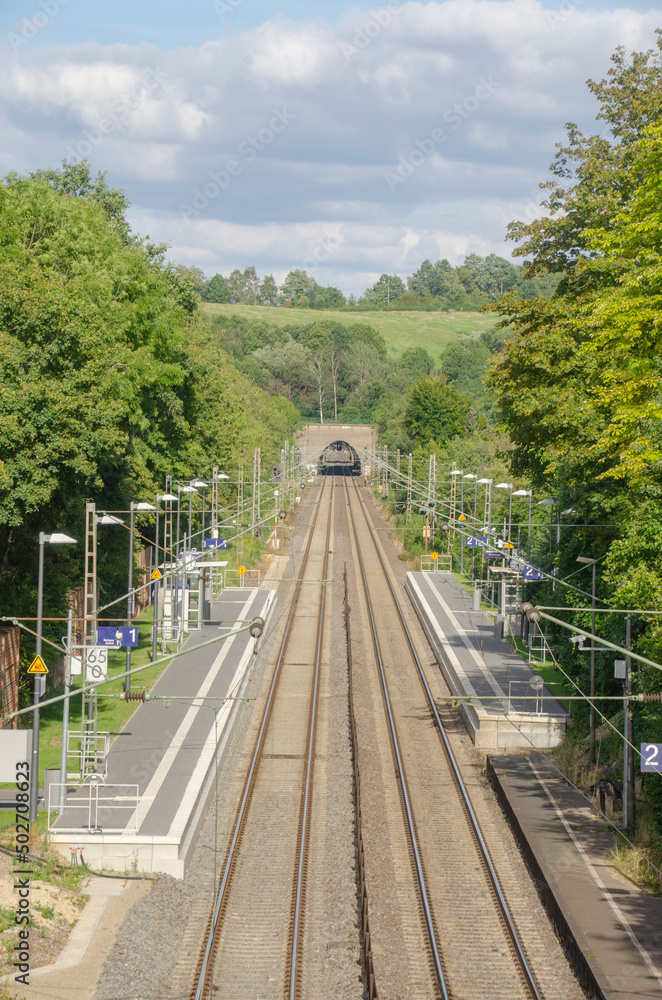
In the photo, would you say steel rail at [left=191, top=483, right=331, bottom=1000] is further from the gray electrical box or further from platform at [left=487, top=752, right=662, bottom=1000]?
platform at [left=487, top=752, right=662, bottom=1000]

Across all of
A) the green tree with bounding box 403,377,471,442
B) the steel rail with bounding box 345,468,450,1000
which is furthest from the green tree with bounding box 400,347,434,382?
the steel rail with bounding box 345,468,450,1000

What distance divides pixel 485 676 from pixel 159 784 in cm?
1143

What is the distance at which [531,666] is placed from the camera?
1130 inches

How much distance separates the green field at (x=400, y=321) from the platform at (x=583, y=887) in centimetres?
14015

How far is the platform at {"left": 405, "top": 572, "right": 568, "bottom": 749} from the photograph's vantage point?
905 inches

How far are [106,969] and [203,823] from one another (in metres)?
Result: 5.42

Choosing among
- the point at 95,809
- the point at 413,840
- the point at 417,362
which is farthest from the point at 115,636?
the point at 417,362

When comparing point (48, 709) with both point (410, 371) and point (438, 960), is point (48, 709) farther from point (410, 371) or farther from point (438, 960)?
point (410, 371)

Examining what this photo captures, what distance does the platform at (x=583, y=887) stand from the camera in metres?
12.8

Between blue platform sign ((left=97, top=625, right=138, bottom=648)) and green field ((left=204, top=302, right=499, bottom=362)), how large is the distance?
139m

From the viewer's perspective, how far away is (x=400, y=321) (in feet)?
598

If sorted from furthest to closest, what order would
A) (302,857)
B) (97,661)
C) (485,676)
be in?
(485,676) < (97,661) < (302,857)

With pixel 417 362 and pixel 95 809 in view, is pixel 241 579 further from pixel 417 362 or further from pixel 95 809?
pixel 417 362

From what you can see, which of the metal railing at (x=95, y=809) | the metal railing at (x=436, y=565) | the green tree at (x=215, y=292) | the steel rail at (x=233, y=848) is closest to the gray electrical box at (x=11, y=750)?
the metal railing at (x=95, y=809)
